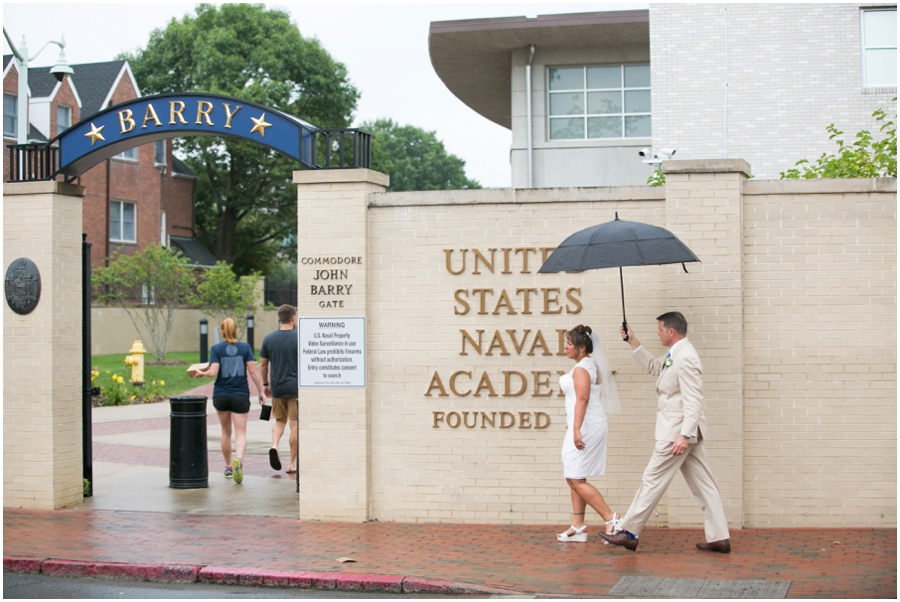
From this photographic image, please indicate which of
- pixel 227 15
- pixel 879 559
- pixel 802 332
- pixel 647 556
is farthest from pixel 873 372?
pixel 227 15

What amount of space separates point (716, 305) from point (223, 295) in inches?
1024

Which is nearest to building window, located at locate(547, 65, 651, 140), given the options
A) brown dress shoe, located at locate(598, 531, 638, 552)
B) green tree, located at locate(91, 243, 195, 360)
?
green tree, located at locate(91, 243, 195, 360)

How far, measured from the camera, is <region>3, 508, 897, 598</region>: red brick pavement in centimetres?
710

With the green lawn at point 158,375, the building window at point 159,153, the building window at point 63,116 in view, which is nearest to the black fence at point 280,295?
the building window at point 159,153

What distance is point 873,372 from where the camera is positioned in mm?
8953

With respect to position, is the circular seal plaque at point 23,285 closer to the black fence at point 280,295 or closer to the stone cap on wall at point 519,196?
the stone cap on wall at point 519,196

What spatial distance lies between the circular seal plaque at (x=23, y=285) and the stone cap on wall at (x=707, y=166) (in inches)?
256

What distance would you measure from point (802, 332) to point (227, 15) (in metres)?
40.4

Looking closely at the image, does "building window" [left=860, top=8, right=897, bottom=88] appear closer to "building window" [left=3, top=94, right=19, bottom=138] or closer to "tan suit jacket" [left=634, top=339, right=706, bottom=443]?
"tan suit jacket" [left=634, top=339, right=706, bottom=443]

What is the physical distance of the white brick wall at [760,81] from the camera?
19.4m

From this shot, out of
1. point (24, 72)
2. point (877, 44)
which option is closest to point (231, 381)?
point (24, 72)

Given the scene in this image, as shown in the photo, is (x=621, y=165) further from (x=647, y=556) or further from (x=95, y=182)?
(x=95, y=182)

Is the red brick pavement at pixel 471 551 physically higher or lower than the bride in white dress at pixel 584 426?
lower

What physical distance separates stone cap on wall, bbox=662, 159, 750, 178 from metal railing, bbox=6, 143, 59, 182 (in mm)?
6402
